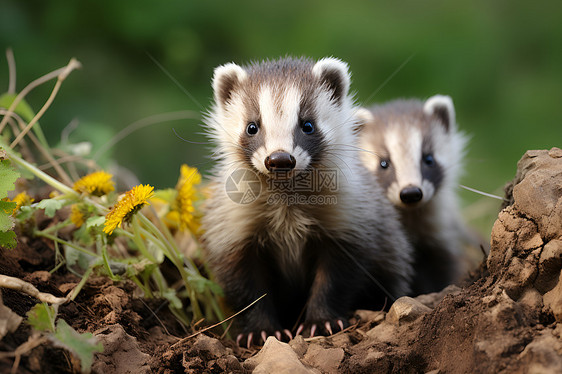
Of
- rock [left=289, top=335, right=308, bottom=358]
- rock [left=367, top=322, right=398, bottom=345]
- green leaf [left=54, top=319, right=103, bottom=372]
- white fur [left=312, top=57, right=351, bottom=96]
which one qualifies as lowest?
rock [left=289, top=335, right=308, bottom=358]

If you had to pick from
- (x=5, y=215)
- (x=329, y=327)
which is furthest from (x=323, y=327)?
(x=5, y=215)

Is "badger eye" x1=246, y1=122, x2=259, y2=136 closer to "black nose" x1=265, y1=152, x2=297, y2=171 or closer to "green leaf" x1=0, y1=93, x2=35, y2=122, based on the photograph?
"black nose" x1=265, y1=152, x2=297, y2=171

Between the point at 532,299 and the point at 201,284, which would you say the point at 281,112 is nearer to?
the point at 201,284

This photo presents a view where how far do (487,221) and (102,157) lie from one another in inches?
159

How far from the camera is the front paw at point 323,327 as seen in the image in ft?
9.75

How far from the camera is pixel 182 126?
591cm

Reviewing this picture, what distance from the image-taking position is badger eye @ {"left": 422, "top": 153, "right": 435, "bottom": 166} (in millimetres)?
4120

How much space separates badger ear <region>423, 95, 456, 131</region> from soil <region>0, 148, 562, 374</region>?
1.70 m

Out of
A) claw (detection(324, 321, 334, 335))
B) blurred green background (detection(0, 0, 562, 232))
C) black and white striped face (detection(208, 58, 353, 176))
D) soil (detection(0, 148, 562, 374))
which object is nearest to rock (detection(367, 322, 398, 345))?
soil (detection(0, 148, 562, 374))

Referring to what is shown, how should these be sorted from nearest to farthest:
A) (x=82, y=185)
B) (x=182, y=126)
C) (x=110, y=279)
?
(x=110, y=279), (x=82, y=185), (x=182, y=126)

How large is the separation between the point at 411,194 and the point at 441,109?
41.1 inches

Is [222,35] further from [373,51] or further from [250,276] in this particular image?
[250,276]

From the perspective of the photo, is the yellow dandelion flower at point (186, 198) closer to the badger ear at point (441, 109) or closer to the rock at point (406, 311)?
the rock at point (406, 311)

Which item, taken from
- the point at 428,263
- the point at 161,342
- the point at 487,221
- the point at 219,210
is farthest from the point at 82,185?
the point at 487,221
